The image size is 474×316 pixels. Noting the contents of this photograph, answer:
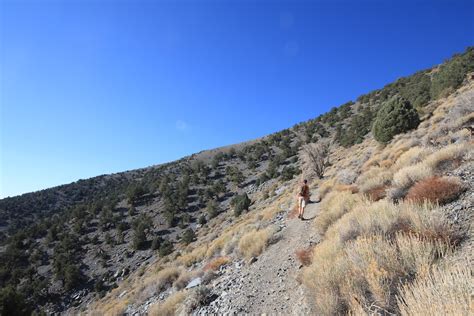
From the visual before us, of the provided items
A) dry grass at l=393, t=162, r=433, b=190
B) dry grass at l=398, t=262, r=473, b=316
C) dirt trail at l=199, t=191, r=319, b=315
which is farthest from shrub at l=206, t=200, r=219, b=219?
dry grass at l=398, t=262, r=473, b=316

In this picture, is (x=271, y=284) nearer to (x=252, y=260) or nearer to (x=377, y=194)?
(x=252, y=260)

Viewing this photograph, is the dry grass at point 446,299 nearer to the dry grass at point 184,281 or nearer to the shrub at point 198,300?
the shrub at point 198,300

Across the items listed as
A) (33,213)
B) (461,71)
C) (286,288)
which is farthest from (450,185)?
(33,213)

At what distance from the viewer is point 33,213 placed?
53.1 meters

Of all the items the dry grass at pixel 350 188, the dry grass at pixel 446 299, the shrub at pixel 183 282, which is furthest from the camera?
the shrub at pixel 183 282

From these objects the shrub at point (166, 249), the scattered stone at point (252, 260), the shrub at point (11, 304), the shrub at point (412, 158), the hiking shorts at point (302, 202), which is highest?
the shrub at point (412, 158)

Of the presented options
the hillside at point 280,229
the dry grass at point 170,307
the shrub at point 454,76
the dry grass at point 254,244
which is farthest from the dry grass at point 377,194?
the shrub at point 454,76

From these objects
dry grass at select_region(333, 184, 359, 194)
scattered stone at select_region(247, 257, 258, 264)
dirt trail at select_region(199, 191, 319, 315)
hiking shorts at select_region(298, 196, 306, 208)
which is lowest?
scattered stone at select_region(247, 257, 258, 264)

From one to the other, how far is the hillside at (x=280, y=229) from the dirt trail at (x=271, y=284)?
1.8 inches

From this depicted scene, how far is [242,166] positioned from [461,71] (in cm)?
3164

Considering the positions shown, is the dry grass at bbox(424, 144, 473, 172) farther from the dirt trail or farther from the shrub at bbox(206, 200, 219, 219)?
the shrub at bbox(206, 200, 219, 219)

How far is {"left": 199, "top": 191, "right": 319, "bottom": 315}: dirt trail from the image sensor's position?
540 centimetres

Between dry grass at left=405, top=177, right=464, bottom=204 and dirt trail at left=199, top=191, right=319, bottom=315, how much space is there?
9.66 feet

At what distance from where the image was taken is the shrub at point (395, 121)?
2039 centimetres
